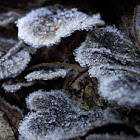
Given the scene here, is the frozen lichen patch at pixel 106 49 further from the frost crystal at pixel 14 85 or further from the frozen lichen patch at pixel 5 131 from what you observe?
the frozen lichen patch at pixel 5 131

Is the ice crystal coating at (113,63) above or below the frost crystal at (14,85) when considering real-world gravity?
above

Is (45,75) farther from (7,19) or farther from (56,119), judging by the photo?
(7,19)

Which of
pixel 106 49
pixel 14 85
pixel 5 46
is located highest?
pixel 106 49

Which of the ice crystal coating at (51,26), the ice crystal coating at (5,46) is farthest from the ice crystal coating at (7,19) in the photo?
the ice crystal coating at (51,26)

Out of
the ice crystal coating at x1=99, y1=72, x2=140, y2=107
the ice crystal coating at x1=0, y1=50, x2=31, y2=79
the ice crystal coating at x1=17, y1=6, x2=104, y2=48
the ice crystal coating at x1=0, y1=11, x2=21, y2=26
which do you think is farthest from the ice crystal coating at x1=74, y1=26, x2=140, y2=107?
the ice crystal coating at x1=0, y1=11, x2=21, y2=26

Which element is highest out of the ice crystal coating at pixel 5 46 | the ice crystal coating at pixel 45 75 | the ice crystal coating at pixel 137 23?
the ice crystal coating at pixel 137 23

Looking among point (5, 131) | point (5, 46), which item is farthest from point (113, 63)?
point (5, 46)
